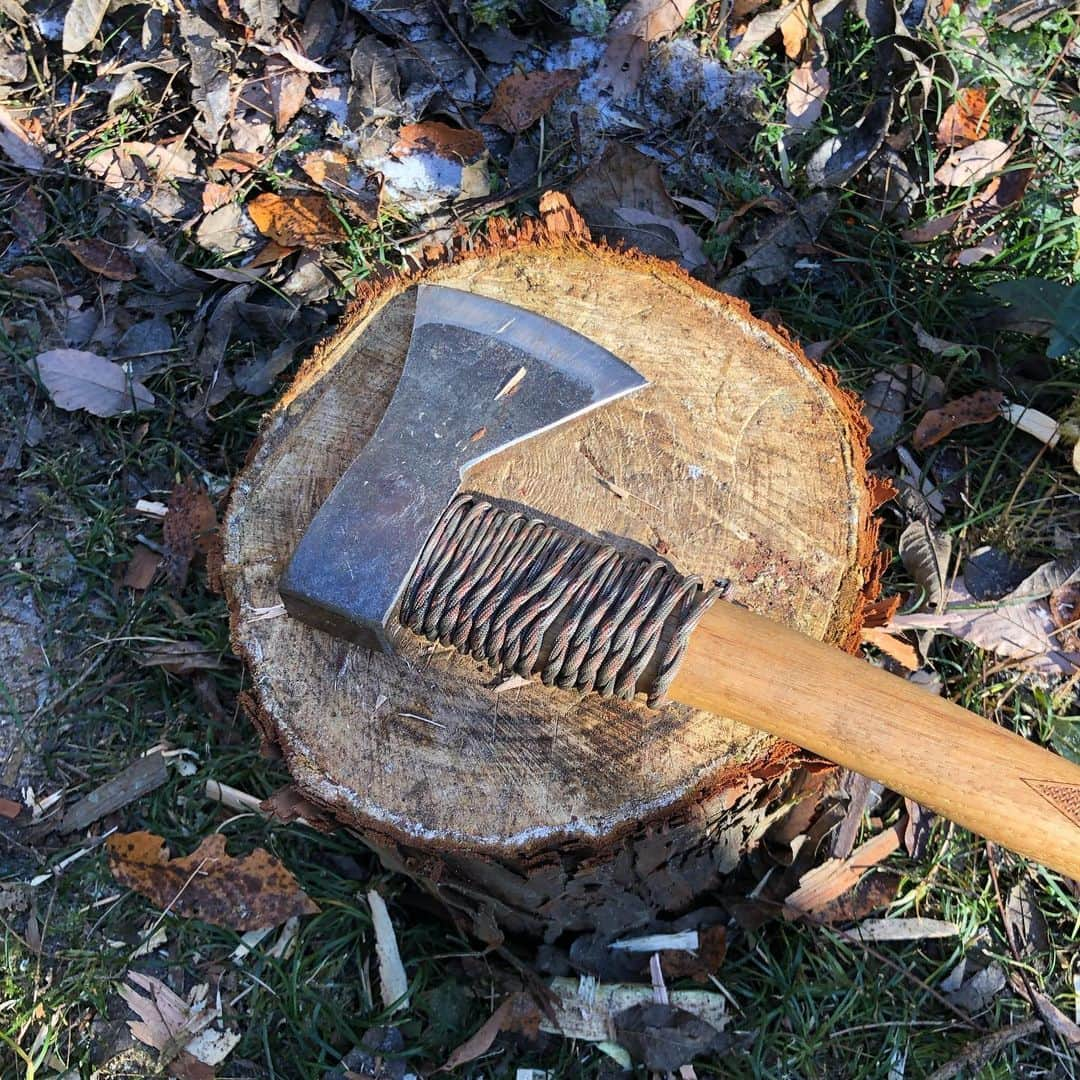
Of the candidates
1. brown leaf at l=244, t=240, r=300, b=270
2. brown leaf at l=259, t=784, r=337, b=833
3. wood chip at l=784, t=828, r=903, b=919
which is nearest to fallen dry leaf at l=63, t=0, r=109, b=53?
brown leaf at l=244, t=240, r=300, b=270

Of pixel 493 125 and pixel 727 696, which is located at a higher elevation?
pixel 493 125

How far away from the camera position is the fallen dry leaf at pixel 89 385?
10.3 ft

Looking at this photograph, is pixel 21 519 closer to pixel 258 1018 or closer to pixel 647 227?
pixel 258 1018

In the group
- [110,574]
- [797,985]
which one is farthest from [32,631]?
[797,985]

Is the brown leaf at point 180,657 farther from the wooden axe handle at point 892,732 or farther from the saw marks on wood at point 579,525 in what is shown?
the wooden axe handle at point 892,732

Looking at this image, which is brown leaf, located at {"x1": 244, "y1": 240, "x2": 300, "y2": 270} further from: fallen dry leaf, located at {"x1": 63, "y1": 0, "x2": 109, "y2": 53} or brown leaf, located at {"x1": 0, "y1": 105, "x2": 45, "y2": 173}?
fallen dry leaf, located at {"x1": 63, "y1": 0, "x2": 109, "y2": 53}

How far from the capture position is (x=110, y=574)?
301cm

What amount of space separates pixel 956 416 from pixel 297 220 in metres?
2.34

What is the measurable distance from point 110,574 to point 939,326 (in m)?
2.85

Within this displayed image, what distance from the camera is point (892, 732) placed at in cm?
181

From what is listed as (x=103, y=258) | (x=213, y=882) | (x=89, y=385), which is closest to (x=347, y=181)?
(x=103, y=258)

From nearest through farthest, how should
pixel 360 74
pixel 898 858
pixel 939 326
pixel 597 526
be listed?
pixel 597 526
pixel 898 858
pixel 939 326
pixel 360 74

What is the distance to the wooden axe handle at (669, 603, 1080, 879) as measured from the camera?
70.4 inches

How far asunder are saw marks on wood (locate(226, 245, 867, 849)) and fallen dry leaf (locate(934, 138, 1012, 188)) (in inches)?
59.3
